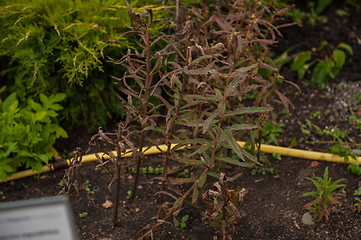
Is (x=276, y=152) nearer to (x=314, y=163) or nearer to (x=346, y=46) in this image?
(x=314, y=163)

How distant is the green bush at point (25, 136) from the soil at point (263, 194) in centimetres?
18

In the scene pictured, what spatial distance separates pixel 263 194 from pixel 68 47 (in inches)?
73.1

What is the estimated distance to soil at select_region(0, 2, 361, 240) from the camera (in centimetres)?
256

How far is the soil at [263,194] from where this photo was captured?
2562mm

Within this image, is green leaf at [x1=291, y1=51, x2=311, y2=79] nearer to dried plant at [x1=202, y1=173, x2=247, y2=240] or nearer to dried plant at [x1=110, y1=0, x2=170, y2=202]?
dried plant at [x1=110, y1=0, x2=170, y2=202]

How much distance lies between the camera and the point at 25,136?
9.89 ft

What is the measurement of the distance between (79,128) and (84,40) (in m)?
0.83

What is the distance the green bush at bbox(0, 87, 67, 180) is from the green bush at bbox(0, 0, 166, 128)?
0.86 feet

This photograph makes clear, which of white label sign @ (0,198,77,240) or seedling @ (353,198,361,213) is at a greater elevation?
white label sign @ (0,198,77,240)

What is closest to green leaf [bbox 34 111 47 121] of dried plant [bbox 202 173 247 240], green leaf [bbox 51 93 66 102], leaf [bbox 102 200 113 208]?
green leaf [bbox 51 93 66 102]

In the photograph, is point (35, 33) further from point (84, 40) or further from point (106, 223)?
point (106, 223)

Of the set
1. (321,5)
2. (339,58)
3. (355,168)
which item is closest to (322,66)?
(339,58)

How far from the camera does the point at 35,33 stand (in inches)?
129

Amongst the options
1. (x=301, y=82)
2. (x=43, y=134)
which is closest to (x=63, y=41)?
(x=43, y=134)
